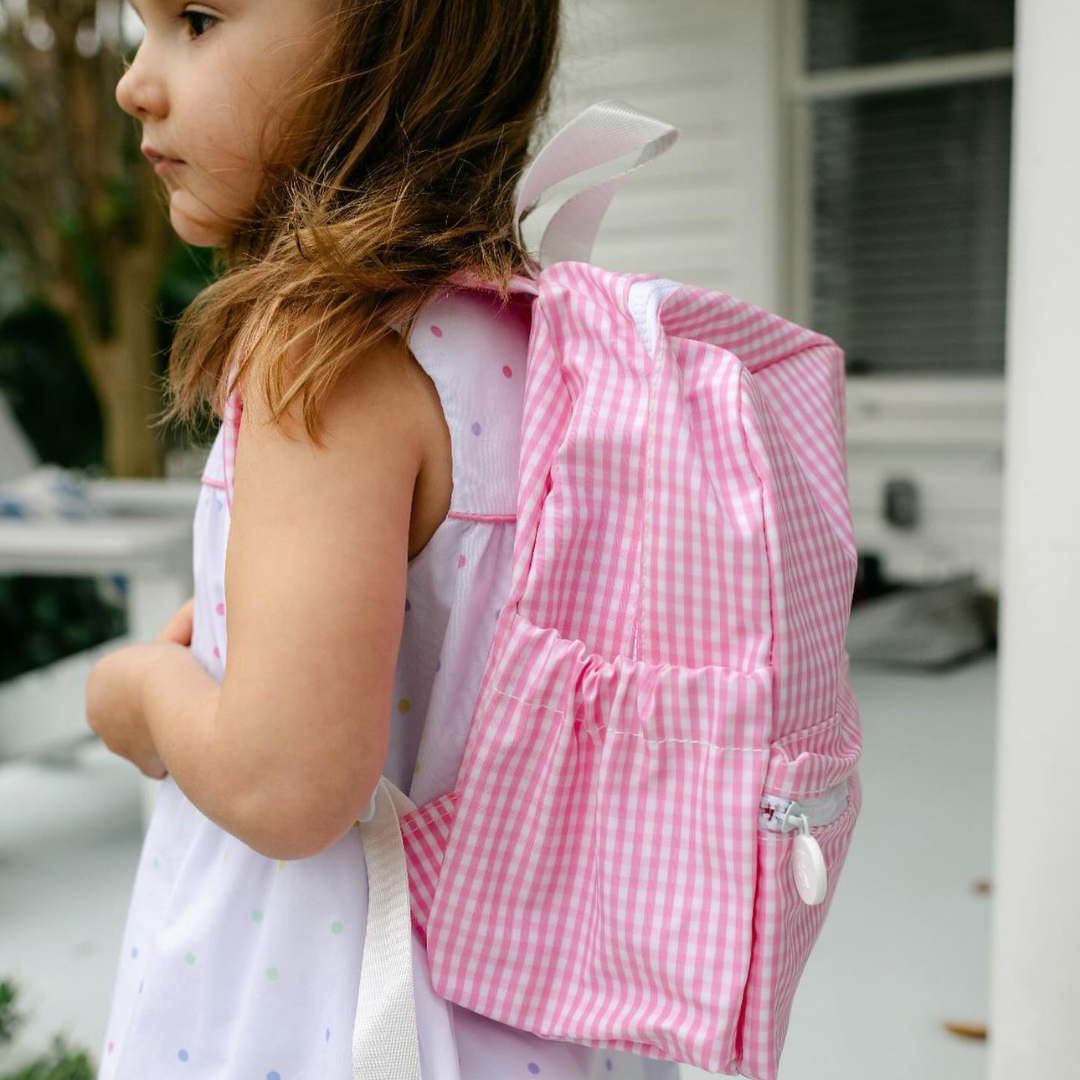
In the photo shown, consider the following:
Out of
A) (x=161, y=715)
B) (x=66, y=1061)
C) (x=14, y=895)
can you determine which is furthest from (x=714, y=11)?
(x=161, y=715)

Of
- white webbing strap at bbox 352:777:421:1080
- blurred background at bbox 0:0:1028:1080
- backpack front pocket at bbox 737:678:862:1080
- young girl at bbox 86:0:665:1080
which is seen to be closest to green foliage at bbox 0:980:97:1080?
blurred background at bbox 0:0:1028:1080

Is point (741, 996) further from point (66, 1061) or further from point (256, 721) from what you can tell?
point (66, 1061)

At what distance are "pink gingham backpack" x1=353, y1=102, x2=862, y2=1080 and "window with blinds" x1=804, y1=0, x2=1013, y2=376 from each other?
4897 millimetres

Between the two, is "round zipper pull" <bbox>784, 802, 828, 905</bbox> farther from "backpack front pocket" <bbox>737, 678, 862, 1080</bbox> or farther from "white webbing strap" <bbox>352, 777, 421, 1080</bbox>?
"white webbing strap" <bbox>352, 777, 421, 1080</bbox>

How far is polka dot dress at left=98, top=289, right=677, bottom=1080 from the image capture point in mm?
820

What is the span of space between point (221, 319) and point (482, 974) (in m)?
0.46

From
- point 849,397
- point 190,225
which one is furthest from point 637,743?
point 849,397

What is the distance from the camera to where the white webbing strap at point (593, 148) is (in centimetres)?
90

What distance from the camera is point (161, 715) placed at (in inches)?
33.3

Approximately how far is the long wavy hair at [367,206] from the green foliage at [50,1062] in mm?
→ 1167

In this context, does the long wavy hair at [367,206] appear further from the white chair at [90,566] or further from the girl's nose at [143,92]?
the white chair at [90,566]

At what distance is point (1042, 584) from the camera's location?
1.30 m

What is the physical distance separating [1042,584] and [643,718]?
0.71 meters

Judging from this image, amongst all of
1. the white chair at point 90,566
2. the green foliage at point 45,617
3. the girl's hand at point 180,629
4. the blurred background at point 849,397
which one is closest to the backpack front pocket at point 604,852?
the girl's hand at point 180,629
